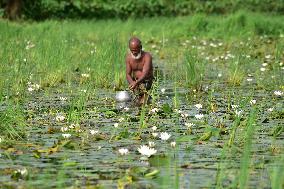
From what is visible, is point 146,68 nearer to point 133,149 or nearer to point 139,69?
point 139,69

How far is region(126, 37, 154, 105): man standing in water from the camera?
11031 millimetres

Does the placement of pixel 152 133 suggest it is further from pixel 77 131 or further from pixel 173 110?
pixel 173 110

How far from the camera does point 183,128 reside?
8391 millimetres

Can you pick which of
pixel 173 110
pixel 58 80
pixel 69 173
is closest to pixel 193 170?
pixel 69 173

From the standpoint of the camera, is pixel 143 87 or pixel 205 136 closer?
pixel 205 136

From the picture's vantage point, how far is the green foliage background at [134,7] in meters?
37.2

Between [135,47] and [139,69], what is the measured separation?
53 cm

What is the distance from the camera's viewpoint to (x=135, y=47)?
1100 centimetres

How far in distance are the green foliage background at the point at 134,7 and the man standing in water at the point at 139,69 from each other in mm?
25489


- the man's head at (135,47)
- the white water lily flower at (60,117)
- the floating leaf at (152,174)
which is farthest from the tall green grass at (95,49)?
the floating leaf at (152,174)

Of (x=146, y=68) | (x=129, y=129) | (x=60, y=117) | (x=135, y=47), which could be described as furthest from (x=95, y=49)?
(x=129, y=129)

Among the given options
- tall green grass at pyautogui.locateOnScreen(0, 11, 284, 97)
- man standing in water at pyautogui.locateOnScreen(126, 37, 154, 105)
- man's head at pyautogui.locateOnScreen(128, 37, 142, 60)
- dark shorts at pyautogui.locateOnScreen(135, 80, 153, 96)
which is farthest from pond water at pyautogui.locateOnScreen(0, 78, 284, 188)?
tall green grass at pyautogui.locateOnScreen(0, 11, 284, 97)

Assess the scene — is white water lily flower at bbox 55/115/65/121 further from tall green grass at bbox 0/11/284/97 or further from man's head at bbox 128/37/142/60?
man's head at bbox 128/37/142/60

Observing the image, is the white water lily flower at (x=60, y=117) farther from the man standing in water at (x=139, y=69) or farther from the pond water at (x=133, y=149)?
the man standing in water at (x=139, y=69)
